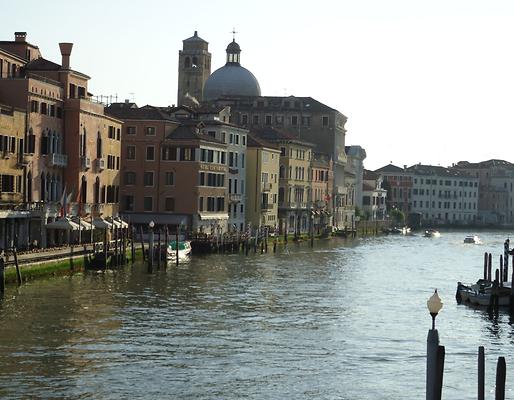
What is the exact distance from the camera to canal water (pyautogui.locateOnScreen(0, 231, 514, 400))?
88.1ft

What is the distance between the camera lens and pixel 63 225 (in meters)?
55.5

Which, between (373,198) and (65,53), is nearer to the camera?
(65,53)

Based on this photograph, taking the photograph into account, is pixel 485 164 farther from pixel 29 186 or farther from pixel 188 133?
pixel 29 186

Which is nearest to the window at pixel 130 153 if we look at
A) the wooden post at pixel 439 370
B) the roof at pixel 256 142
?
the roof at pixel 256 142

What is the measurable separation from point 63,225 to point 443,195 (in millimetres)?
124838

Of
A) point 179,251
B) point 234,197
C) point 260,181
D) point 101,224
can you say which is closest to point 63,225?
point 101,224

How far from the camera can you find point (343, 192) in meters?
123

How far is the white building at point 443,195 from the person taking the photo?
565 ft

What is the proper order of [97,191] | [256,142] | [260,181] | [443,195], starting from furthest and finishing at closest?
[443,195]
[260,181]
[256,142]
[97,191]

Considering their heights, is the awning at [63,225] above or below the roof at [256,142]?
below

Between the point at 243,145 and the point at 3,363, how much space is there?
59.2m

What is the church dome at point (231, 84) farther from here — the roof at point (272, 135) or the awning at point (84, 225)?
the awning at point (84, 225)

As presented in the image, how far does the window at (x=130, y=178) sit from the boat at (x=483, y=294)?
33845mm

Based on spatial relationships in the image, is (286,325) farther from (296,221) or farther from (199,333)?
(296,221)
